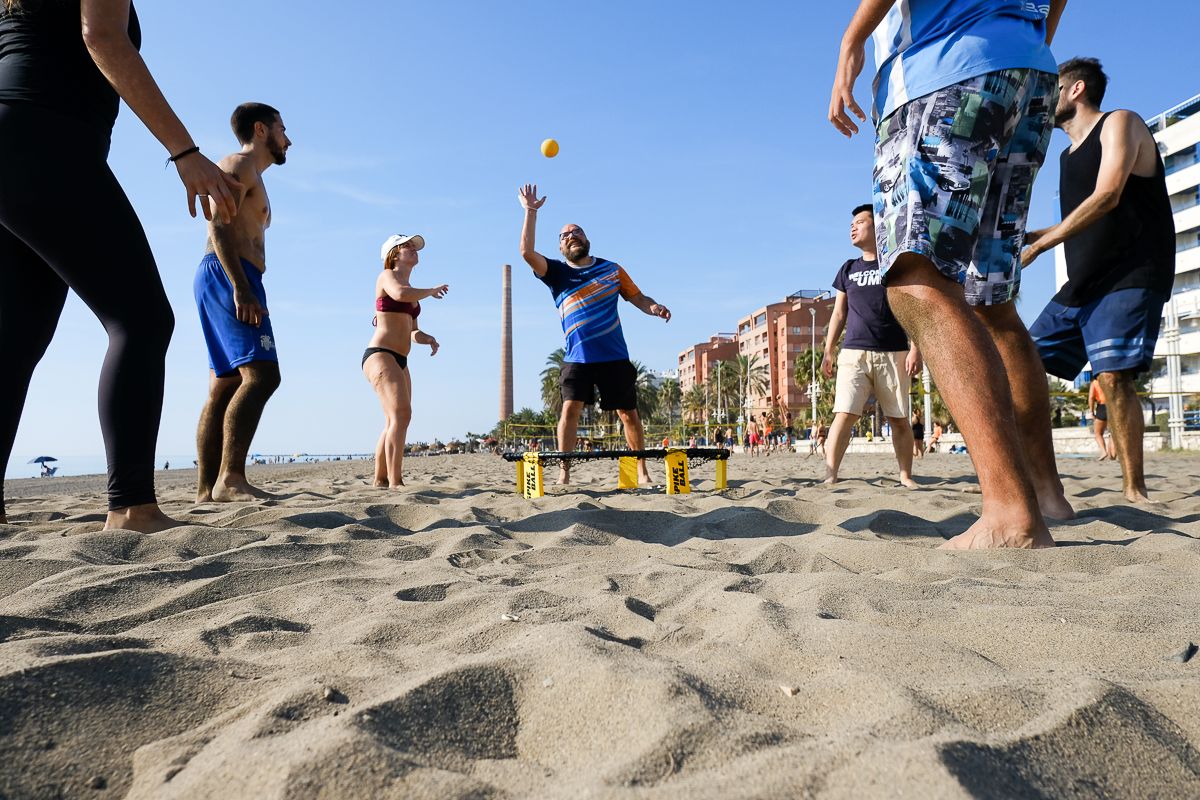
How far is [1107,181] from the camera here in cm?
349

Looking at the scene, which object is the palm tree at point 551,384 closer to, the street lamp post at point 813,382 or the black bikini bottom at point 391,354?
the street lamp post at point 813,382

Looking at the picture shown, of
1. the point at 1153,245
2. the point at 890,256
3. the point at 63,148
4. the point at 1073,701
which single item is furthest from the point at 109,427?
the point at 1153,245

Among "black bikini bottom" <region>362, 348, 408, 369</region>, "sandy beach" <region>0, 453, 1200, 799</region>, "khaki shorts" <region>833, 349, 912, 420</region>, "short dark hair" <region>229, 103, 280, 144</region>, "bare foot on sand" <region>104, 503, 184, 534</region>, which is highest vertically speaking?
"short dark hair" <region>229, 103, 280, 144</region>

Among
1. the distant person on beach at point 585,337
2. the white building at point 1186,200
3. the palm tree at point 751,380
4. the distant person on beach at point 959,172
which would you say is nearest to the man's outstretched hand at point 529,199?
the distant person on beach at point 585,337

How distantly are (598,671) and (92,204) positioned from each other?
2579 millimetres

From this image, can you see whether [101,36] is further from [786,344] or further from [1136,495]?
[786,344]

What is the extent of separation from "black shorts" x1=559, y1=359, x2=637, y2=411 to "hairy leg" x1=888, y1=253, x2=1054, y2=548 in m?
3.58

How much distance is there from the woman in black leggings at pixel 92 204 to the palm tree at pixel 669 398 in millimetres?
92407

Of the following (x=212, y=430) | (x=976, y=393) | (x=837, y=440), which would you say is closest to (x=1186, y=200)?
(x=837, y=440)

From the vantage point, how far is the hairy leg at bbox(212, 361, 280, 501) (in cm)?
444

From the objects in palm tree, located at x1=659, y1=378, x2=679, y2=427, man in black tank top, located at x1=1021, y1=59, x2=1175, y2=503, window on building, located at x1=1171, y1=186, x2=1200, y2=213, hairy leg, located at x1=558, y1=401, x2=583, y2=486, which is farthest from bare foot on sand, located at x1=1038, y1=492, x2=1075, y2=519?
palm tree, located at x1=659, y1=378, x2=679, y2=427

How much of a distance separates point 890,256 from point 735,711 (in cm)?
191

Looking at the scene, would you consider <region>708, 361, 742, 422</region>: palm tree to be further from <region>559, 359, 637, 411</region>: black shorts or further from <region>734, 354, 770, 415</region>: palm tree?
<region>559, 359, 637, 411</region>: black shorts

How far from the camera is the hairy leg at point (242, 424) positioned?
444cm
